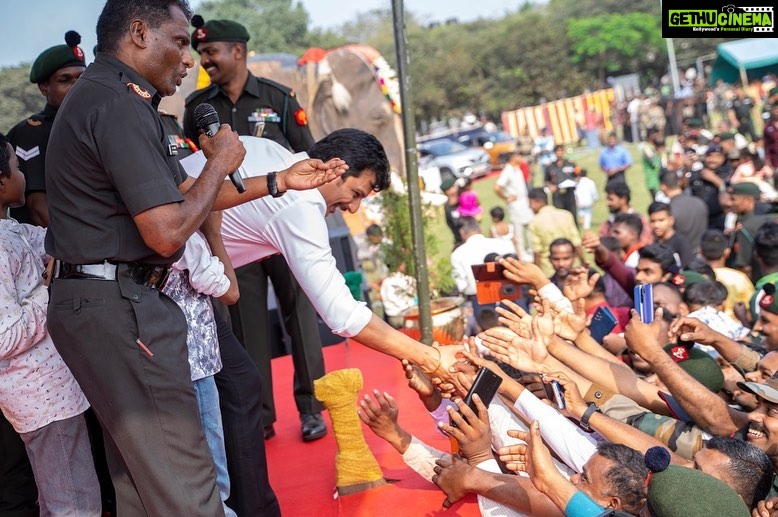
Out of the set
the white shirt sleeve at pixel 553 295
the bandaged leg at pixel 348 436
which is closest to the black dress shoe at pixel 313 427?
the bandaged leg at pixel 348 436

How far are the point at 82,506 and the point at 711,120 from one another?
23981 millimetres

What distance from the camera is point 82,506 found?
280 centimetres

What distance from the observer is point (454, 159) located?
23.5m

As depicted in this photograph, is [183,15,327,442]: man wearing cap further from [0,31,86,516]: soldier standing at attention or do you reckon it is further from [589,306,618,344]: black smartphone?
[589,306,618,344]: black smartphone

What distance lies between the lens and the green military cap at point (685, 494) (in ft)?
7.38

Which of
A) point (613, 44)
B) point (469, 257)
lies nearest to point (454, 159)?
point (469, 257)

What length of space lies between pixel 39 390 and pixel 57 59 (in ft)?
5.05

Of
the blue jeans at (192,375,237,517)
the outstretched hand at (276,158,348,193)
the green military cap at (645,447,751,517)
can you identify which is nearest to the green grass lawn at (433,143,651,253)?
the blue jeans at (192,375,237,517)

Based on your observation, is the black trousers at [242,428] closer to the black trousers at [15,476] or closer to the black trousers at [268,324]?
the black trousers at [15,476]

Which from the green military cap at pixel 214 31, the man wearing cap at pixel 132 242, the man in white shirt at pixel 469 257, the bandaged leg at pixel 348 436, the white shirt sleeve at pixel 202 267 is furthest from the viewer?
the man in white shirt at pixel 469 257

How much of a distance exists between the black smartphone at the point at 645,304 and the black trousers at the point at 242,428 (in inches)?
66.1

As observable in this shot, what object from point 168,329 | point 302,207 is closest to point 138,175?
point 168,329

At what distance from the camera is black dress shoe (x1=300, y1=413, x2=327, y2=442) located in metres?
4.07

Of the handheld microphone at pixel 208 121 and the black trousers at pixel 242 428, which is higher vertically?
the handheld microphone at pixel 208 121
